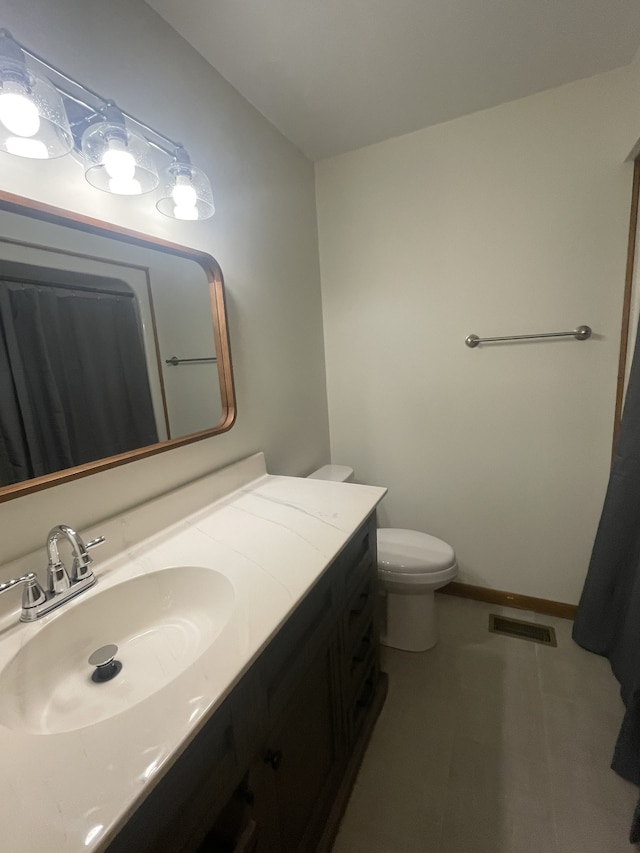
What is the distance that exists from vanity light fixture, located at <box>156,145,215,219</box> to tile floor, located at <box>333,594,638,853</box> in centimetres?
188

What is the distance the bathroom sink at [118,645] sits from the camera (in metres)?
0.67

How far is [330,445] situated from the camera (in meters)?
2.23

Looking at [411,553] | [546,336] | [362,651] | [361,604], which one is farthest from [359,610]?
[546,336]

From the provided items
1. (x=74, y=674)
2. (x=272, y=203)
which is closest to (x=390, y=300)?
(x=272, y=203)

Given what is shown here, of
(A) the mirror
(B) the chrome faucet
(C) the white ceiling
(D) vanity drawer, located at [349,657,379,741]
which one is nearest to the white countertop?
(B) the chrome faucet

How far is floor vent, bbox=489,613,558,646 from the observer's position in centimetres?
175

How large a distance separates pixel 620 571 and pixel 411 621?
2.82 feet

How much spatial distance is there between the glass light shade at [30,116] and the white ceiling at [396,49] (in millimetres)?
609

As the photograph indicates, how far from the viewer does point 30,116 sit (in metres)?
0.77

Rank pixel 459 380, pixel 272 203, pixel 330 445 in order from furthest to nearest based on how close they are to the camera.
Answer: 1. pixel 330 445
2. pixel 459 380
3. pixel 272 203

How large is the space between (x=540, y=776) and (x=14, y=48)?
2306mm

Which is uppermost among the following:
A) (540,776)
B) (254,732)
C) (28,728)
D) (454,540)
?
(28,728)

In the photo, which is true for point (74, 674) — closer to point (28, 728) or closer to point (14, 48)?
point (28, 728)

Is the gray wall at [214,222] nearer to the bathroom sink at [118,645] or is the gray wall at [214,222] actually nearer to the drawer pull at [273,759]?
the bathroom sink at [118,645]
